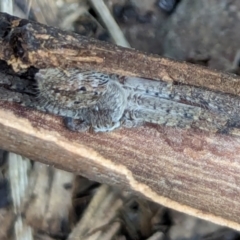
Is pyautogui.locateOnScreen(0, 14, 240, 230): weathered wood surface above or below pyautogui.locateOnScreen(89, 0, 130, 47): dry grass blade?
below

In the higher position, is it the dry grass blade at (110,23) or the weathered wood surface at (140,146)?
the dry grass blade at (110,23)

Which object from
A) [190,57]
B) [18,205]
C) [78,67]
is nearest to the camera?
[78,67]

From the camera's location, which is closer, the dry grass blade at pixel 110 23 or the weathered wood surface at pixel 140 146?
the weathered wood surface at pixel 140 146

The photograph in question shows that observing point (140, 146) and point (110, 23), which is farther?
point (110, 23)

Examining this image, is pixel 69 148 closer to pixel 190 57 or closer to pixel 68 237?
pixel 68 237

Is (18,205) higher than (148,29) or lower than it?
lower

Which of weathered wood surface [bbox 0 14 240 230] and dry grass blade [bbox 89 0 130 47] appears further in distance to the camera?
dry grass blade [bbox 89 0 130 47]

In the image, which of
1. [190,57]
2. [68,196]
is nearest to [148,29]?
[190,57]

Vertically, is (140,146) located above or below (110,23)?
below
